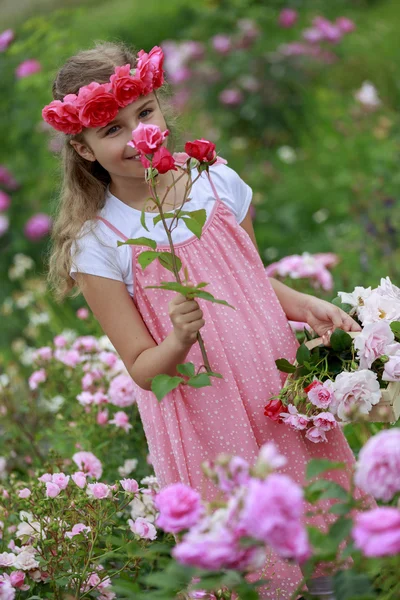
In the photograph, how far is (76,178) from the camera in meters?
1.97

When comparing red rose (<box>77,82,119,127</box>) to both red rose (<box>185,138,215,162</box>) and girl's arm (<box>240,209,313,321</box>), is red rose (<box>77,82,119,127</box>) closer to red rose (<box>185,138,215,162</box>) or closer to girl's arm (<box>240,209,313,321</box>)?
red rose (<box>185,138,215,162</box>)

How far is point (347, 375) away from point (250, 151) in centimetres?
433

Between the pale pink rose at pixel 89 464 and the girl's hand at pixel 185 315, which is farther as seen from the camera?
the pale pink rose at pixel 89 464

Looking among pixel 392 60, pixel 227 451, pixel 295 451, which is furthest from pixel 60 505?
pixel 392 60

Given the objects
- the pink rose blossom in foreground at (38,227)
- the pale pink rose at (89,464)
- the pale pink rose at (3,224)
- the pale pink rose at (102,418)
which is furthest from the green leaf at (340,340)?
the pale pink rose at (3,224)

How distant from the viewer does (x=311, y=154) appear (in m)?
5.45

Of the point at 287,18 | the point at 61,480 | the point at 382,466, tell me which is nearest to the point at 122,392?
the point at 61,480

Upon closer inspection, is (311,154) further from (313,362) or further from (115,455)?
(313,362)

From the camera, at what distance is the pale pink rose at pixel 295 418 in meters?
1.75

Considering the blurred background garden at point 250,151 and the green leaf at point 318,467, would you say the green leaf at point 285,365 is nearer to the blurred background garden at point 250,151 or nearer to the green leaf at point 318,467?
the green leaf at point 318,467

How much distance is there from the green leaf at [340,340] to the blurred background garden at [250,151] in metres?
0.80

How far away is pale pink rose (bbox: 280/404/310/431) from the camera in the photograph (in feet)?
5.75

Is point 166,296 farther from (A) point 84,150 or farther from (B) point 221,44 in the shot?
(B) point 221,44

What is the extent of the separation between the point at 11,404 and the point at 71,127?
144cm
